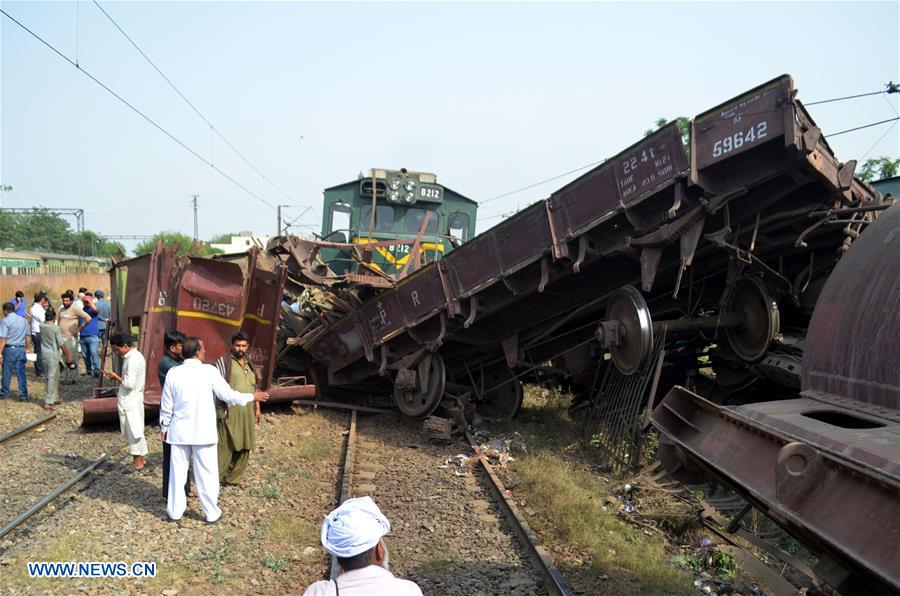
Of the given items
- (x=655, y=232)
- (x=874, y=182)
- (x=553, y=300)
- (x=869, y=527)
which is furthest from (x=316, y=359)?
(x=869, y=527)

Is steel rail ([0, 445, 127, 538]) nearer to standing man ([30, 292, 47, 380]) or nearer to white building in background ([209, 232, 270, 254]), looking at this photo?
white building in background ([209, 232, 270, 254])

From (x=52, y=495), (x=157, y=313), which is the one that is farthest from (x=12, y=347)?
(x=52, y=495)

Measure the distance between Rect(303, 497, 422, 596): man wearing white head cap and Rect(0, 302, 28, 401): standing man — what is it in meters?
11.1

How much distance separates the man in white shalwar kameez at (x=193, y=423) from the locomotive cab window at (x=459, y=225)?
8.04m

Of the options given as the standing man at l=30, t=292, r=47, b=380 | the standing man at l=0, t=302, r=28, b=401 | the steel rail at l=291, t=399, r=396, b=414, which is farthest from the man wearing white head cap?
the standing man at l=0, t=302, r=28, b=401

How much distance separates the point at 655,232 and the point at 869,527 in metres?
4.96

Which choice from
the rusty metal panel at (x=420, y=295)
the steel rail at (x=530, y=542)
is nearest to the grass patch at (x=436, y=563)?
the steel rail at (x=530, y=542)

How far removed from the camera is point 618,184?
706 cm

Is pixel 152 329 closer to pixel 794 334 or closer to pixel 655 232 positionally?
pixel 655 232

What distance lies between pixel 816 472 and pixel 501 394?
8063 millimetres

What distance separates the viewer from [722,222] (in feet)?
22.8

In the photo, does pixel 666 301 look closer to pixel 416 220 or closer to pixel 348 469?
pixel 348 469

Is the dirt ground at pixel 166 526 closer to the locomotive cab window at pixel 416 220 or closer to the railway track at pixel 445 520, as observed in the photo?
the railway track at pixel 445 520

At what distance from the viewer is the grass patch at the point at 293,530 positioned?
5.53 metres
